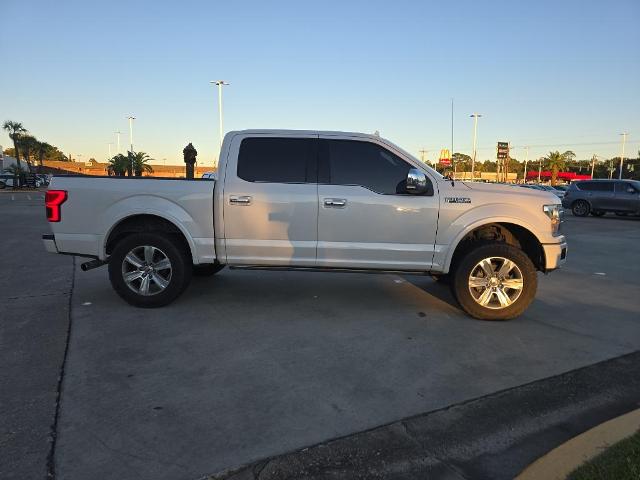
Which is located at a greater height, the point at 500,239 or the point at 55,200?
the point at 55,200

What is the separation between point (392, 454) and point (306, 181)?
130 inches

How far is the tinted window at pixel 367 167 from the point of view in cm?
543

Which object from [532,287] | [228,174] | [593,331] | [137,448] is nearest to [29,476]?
[137,448]

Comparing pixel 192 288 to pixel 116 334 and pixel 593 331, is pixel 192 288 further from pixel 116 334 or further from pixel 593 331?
pixel 593 331

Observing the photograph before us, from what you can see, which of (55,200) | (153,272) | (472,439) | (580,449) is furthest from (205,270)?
(580,449)

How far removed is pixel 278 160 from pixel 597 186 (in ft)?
72.8

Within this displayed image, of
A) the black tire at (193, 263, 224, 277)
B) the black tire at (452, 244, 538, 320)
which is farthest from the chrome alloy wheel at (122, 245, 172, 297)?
the black tire at (452, 244, 538, 320)

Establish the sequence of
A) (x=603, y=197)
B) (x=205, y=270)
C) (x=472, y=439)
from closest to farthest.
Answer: (x=472, y=439)
(x=205, y=270)
(x=603, y=197)

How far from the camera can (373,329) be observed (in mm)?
5008

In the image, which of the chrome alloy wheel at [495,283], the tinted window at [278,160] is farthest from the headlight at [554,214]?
the tinted window at [278,160]

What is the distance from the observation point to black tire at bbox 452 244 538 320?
17.4ft

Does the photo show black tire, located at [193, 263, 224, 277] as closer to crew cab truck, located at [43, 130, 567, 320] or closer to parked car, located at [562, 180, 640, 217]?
crew cab truck, located at [43, 130, 567, 320]

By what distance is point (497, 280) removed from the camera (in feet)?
17.6

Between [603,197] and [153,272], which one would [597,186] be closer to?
[603,197]
